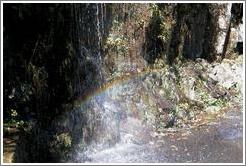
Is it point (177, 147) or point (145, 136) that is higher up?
point (145, 136)

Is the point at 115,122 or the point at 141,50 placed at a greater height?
the point at 141,50

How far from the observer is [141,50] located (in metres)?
12.7

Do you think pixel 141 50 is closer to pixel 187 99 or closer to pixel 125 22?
pixel 125 22

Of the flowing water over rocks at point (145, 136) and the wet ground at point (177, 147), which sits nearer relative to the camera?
the wet ground at point (177, 147)

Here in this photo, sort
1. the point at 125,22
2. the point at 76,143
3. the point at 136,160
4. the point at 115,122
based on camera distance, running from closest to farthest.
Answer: the point at 136,160 < the point at 76,143 < the point at 115,122 < the point at 125,22

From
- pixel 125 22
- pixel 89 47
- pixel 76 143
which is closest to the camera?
pixel 76 143

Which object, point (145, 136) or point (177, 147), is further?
point (145, 136)

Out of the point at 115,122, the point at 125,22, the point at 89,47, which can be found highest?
the point at 125,22

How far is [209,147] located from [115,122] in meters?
2.14

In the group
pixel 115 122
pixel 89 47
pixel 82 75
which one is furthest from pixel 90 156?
pixel 89 47

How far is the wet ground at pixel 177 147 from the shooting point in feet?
30.0

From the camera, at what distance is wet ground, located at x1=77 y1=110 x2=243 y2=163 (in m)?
9.15

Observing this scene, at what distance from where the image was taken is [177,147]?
976 centimetres

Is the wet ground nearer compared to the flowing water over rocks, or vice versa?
the wet ground
